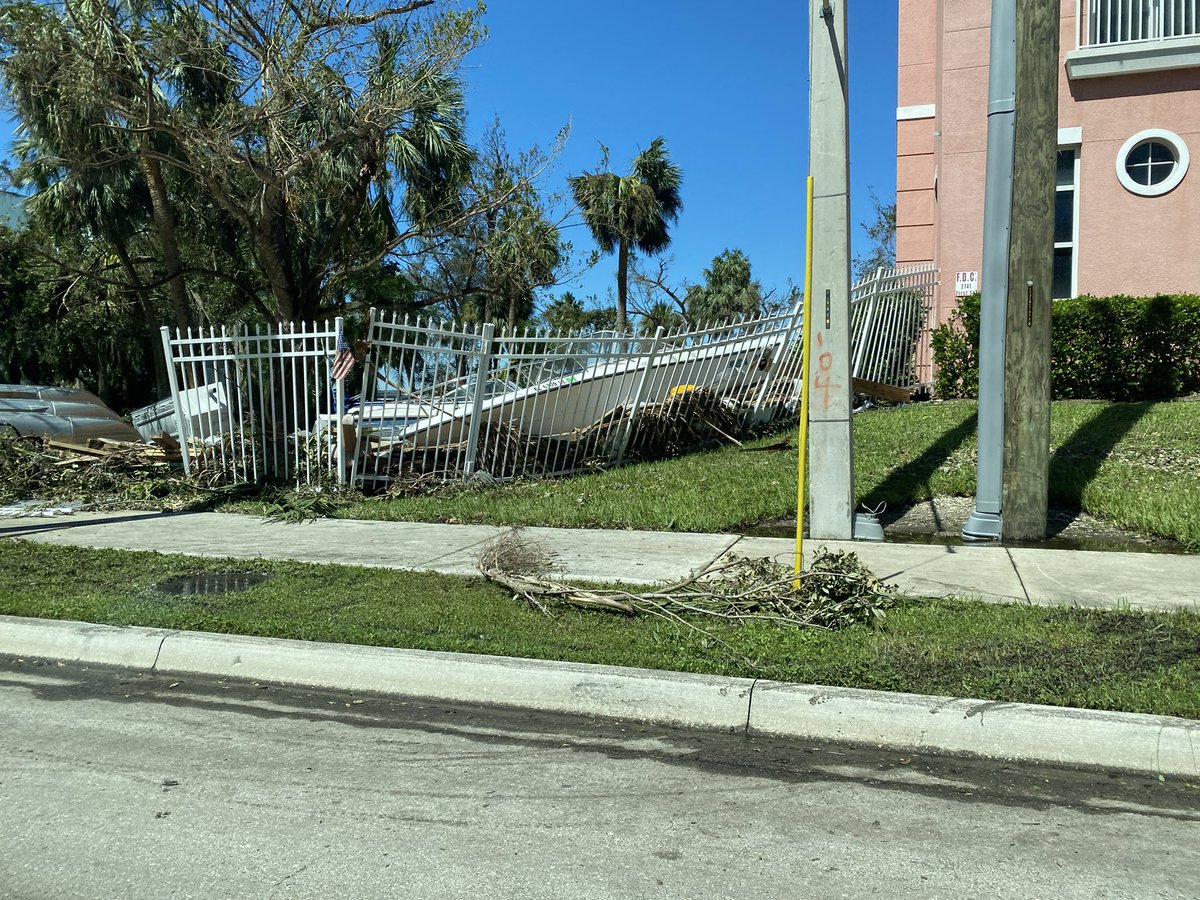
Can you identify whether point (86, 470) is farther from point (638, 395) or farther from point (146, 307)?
point (146, 307)

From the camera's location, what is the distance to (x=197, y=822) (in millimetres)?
3672

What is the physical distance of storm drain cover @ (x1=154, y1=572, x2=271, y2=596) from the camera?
687 centimetres

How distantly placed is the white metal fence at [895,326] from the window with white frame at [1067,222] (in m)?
1.82

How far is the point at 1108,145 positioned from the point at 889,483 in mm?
8568

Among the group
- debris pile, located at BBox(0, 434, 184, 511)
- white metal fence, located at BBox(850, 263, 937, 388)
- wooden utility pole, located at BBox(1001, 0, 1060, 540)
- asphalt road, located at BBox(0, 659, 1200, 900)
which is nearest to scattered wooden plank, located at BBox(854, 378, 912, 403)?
white metal fence, located at BBox(850, 263, 937, 388)

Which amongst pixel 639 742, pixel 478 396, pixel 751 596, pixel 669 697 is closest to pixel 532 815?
pixel 639 742

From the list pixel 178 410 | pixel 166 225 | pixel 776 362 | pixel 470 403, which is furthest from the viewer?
pixel 166 225

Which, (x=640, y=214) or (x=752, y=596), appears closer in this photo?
(x=752, y=596)

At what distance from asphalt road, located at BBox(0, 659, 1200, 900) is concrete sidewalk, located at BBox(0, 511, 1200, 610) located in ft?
7.09

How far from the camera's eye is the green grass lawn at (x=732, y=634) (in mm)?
4617

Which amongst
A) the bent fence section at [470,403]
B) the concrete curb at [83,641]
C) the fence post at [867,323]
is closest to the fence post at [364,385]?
the bent fence section at [470,403]

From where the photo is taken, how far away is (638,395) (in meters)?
11.5

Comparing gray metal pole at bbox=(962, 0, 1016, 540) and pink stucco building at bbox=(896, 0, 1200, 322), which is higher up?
pink stucco building at bbox=(896, 0, 1200, 322)

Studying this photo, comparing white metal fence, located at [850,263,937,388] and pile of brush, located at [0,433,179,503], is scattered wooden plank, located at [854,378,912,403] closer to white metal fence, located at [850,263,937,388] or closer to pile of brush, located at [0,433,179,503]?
white metal fence, located at [850,263,937,388]
